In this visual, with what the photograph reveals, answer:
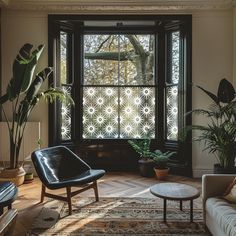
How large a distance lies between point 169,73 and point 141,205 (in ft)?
8.57

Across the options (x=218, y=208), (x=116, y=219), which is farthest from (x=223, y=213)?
(x=116, y=219)

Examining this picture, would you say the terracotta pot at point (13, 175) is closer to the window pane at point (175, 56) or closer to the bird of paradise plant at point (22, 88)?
the bird of paradise plant at point (22, 88)

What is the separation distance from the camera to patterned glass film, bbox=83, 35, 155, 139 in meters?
5.30

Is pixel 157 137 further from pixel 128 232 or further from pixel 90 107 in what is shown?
pixel 128 232

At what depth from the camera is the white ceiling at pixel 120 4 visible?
15.3ft

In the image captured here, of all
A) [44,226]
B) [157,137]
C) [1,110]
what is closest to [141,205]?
[44,226]

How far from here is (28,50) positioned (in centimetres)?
416

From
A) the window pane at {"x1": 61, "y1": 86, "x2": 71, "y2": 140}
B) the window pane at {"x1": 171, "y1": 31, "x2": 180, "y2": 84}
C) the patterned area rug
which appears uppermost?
the window pane at {"x1": 171, "y1": 31, "x2": 180, "y2": 84}

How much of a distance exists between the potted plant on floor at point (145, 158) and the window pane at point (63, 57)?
1687 millimetres

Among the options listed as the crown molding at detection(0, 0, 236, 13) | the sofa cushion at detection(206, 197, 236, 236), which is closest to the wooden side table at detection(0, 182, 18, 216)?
the sofa cushion at detection(206, 197, 236, 236)

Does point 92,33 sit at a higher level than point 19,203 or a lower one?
higher

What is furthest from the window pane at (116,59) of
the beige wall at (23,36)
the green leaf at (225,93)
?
the green leaf at (225,93)

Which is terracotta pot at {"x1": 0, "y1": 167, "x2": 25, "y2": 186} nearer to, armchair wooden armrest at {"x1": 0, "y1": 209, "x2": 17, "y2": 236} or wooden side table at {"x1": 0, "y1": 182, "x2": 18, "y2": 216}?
wooden side table at {"x1": 0, "y1": 182, "x2": 18, "y2": 216}

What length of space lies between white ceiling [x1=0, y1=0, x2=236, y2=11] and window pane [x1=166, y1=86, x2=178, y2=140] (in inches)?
55.6
